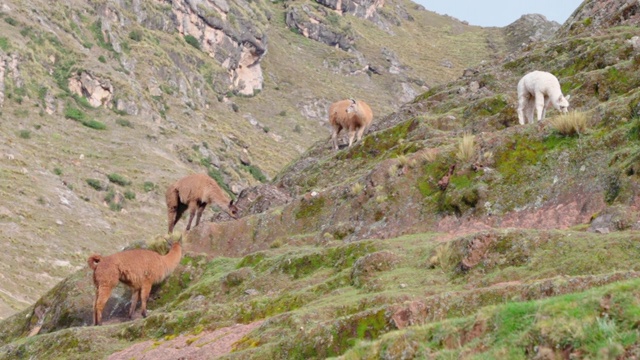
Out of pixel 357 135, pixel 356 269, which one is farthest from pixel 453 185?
pixel 357 135

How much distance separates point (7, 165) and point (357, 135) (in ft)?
145

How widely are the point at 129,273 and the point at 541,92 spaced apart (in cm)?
987

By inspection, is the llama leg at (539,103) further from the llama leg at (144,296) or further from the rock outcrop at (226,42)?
the rock outcrop at (226,42)

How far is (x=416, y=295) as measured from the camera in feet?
32.5

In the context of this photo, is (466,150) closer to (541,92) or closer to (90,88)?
(541,92)

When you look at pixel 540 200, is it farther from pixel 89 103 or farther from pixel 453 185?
pixel 89 103


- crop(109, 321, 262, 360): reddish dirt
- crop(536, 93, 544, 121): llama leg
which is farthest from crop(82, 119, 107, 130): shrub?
crop(109, 321, 262, 360): reddish dirt

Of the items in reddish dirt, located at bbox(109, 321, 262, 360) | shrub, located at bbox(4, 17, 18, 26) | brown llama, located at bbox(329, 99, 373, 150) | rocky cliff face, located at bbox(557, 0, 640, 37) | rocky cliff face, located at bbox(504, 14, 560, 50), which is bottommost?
reddish dirt, located at bbox(109, 321, 262, 360)

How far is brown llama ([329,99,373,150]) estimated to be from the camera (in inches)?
1052

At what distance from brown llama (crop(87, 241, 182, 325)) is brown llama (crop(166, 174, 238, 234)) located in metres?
4.81

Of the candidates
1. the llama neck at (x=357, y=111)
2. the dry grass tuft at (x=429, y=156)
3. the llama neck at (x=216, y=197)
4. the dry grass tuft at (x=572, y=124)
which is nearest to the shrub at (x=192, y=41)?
the llama neck at (x=357, y=111)

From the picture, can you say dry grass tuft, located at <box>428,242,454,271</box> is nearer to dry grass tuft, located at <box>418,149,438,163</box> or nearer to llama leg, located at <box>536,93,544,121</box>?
dry grass tuft, located at <box>418,149,438,163</box>

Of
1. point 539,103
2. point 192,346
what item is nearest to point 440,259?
point 192,346

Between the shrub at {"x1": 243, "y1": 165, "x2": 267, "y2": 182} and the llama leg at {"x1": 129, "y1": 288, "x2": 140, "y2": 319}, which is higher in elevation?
the shrub at {"x1": 243, "y1": 165, "x2": 267, "y2": 182}
